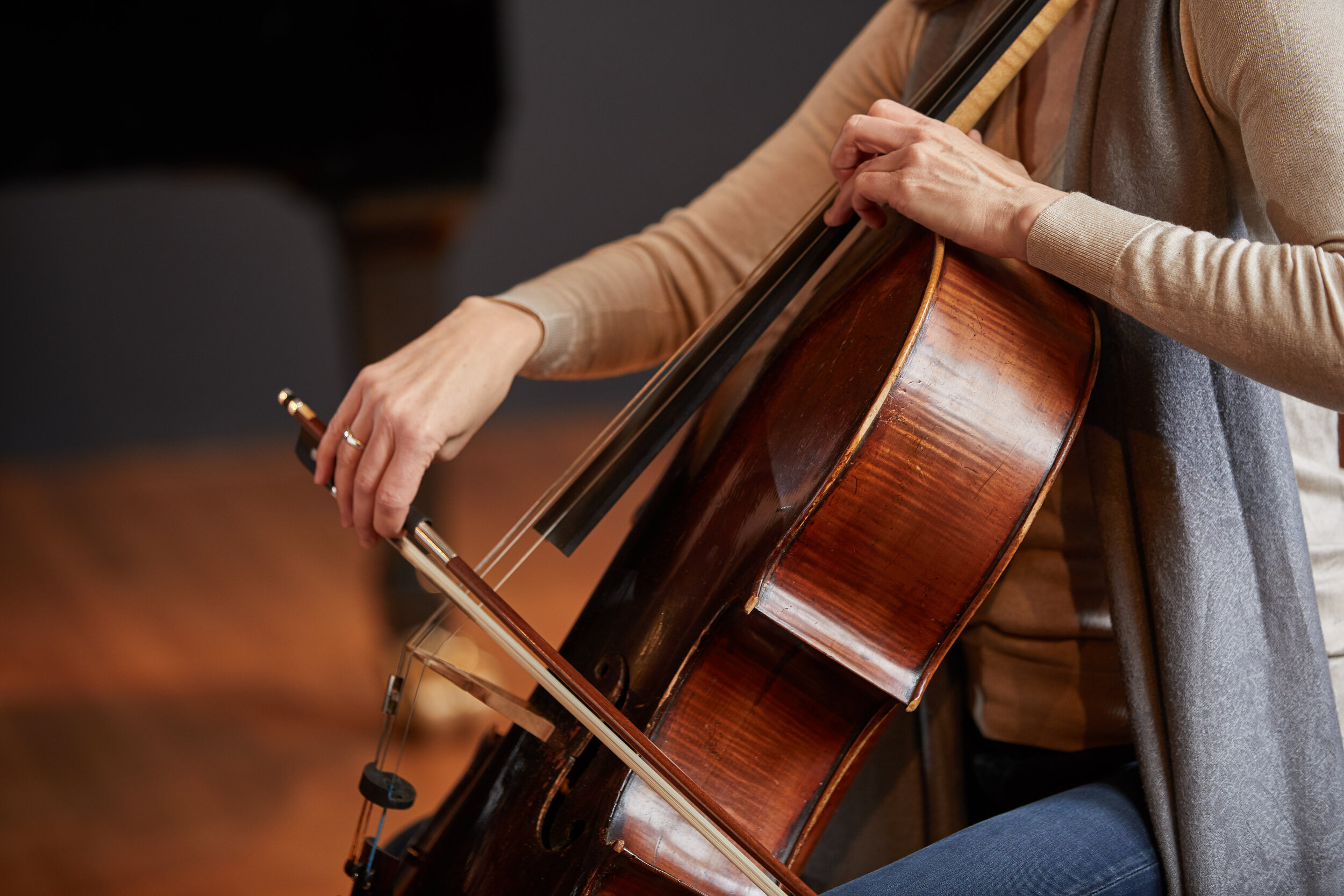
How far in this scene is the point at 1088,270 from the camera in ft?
2.11

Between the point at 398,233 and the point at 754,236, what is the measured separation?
131cm

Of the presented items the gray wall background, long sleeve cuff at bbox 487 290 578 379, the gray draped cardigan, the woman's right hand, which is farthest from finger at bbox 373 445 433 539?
the gray wall background

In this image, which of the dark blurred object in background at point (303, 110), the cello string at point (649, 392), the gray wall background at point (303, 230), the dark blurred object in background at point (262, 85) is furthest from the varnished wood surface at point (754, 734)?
the gray wall background at point (303, 230)

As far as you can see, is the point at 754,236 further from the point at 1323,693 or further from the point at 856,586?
the point at 1323,693

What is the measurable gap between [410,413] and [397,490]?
Answer: 0.05 metres

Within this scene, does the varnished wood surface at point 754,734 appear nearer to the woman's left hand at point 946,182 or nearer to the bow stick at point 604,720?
the bow stick at point 604,720

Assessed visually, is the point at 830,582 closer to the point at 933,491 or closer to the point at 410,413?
the point at 933,491

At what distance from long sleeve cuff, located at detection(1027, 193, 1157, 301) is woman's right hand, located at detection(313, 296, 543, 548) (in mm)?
360

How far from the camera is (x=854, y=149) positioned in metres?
0.77

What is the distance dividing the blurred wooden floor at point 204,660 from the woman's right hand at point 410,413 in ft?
3.91

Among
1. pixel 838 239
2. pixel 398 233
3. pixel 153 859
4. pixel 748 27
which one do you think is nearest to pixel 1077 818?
pixel 838 239

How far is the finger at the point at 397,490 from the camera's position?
2.30 feet

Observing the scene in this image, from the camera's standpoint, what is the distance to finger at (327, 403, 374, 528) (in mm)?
736

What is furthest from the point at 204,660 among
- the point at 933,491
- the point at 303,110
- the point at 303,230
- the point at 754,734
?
the point at 933,491
